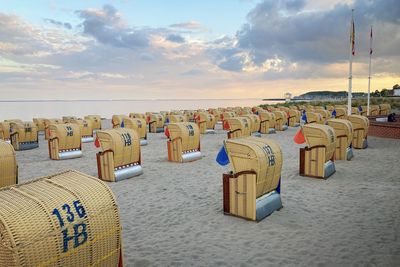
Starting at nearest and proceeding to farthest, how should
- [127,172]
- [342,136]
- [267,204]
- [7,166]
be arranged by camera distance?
[267,204] → [7,166] → [127,172] → [342,136]

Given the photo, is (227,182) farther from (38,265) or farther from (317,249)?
(38,265)

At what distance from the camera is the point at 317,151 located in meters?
12.3

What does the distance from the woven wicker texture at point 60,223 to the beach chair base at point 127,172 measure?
7.88m

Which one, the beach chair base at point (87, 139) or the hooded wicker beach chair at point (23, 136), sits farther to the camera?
the beach chair base at point (87, 139)

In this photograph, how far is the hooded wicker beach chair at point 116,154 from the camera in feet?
42.1

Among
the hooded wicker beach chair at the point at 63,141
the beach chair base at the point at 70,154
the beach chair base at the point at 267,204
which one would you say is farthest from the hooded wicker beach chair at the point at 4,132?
the beach chair base at the point at 267,204

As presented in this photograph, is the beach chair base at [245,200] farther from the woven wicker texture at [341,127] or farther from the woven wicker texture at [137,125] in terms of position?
the woven wicker texture at [137,125]

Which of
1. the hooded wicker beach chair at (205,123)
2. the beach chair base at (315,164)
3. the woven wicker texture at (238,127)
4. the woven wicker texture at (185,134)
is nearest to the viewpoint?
the beach chair base at (315,164)

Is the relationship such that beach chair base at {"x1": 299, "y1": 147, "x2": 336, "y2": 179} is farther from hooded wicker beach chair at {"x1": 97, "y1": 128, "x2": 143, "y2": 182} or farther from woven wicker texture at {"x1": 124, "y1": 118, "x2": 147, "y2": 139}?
woven wicker texture at {"x1": 124, "y1": 118, "x2": 147, "y2": 139}

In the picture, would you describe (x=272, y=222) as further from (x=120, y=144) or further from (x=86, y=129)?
(x=86, y=129)

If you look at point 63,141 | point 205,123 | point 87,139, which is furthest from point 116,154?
point 205,123

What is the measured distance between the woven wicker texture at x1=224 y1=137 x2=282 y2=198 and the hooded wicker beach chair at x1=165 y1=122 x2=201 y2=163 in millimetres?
7708

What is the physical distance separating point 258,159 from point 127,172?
6830 millimetres

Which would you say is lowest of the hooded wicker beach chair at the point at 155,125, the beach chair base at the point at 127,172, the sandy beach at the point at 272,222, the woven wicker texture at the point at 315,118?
the sandy beach at the point at 272,222
